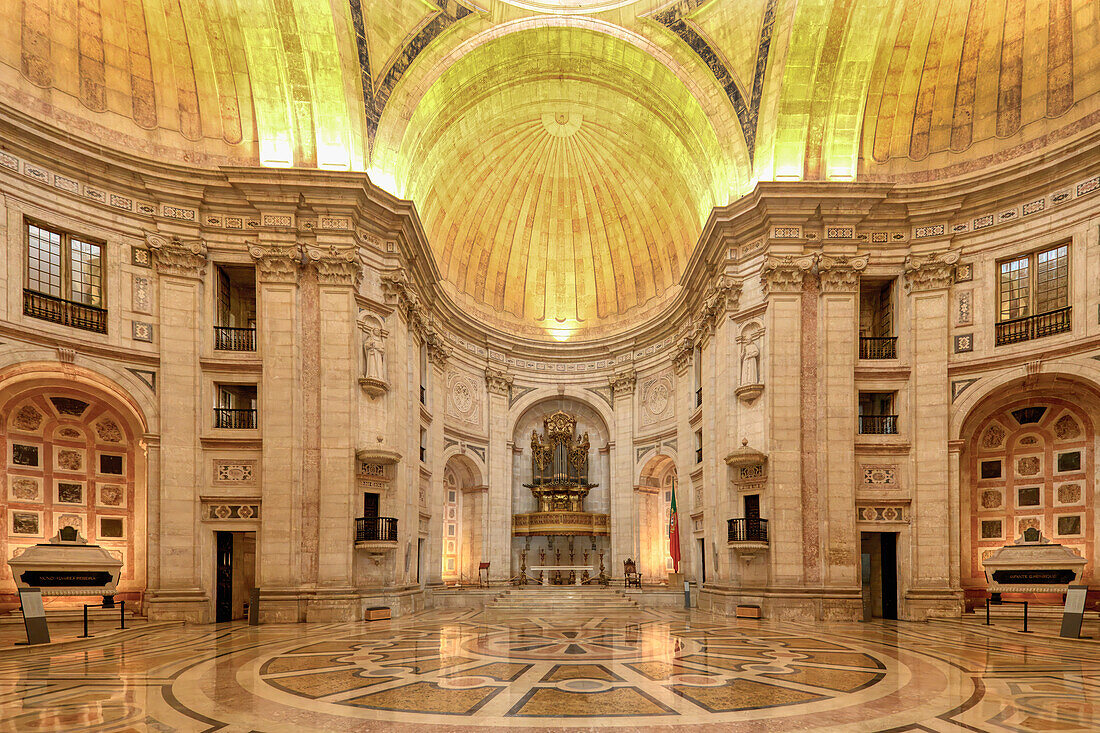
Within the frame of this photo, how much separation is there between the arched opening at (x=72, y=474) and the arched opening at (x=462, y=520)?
13.3 metres

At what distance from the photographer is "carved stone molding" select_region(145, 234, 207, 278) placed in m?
20.2

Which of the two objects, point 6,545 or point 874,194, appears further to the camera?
point 874,194

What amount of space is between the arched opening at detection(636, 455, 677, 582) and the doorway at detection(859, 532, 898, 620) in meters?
10.9

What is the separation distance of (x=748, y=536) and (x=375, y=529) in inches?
413

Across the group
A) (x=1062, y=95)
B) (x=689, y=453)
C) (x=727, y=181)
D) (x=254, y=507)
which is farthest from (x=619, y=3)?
(x=254, y=507)

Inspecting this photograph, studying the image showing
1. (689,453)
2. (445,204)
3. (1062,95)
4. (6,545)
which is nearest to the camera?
(6,545)

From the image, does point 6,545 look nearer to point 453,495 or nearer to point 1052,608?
point 453,495

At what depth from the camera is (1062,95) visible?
19844 mm

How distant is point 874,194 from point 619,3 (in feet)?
33.4

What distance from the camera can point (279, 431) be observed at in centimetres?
2028

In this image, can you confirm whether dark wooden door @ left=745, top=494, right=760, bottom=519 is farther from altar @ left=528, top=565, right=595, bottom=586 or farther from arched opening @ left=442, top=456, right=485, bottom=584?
arched opening @ left=442, top=456, right=485, bottom=584

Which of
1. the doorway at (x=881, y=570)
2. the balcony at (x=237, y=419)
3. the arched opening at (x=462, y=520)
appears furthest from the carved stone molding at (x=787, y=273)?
the arched opening at (x=462, y=520)

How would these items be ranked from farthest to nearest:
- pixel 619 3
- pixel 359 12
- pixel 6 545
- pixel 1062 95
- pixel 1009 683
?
pixel 619 3
pixel 359 12
pixel 1062 95
pixel 6 545
pixel 1009 683

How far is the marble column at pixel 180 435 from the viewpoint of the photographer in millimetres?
19312
